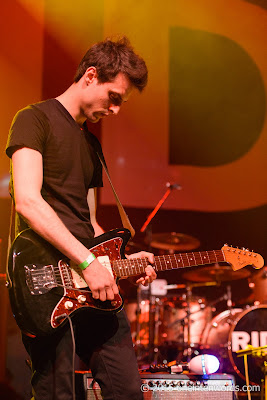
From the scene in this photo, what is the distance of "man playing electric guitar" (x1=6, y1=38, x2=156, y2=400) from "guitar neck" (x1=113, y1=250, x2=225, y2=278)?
65mm

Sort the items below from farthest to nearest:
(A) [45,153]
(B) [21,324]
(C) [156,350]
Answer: (C) [156,350] < (A) [45,153] < (B) [21,324]

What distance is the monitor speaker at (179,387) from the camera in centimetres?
279

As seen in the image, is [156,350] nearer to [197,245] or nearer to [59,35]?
[197,245]

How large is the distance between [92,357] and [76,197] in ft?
2.63

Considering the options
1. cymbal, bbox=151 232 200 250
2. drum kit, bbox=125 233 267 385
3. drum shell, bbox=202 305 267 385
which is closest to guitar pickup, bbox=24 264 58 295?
drum kit, bbox=125 233 267 385

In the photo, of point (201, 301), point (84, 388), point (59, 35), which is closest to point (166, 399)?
point (84, 388)

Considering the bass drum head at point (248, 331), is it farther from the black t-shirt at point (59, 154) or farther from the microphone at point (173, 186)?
the black t-shirt at point (59, 154)

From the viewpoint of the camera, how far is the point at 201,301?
615 cm

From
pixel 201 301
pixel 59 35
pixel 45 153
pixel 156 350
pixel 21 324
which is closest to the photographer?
pixel 21 324

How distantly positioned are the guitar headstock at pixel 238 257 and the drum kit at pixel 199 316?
7.13 ft

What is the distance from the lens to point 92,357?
2408 millimetres

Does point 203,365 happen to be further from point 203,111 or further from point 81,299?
point 203,111

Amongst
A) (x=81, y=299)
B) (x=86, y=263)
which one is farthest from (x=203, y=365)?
(x=86, y=263)

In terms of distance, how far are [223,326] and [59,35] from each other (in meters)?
3.77
